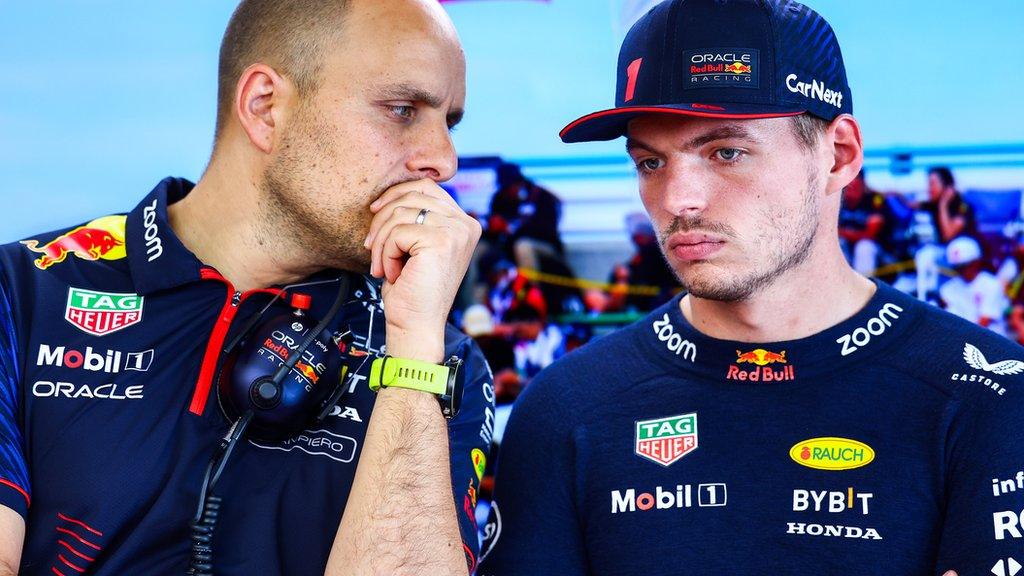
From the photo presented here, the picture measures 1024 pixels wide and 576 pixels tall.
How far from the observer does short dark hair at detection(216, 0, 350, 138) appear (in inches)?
68.0

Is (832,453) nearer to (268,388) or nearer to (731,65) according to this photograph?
(731,65)

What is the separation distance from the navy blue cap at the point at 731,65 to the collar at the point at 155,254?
68cm

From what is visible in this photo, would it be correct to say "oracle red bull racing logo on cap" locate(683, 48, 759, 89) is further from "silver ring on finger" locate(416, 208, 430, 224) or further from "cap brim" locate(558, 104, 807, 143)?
"silver ring on finger" locate(416, 208, 430, 224)

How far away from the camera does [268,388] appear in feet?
4.82

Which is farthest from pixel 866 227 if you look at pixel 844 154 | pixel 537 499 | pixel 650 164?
pixel 537 499

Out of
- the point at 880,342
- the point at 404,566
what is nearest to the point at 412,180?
the point at 404,566

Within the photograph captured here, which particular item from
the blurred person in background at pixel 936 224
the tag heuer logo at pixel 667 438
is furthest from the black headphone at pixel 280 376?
the blurred person in background at pixel 936 224

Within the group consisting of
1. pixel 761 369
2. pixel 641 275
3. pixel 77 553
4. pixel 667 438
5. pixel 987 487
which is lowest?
pixel 77 553

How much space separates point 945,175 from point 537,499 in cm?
Answer: 265

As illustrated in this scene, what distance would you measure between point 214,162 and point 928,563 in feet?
4.21

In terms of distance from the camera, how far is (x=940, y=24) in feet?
12.1

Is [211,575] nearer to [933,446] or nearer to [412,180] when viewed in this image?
[412,180]

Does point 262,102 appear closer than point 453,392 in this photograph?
No

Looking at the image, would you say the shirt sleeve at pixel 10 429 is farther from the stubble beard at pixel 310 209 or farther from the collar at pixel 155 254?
the stubble beard at pixel 310 209
